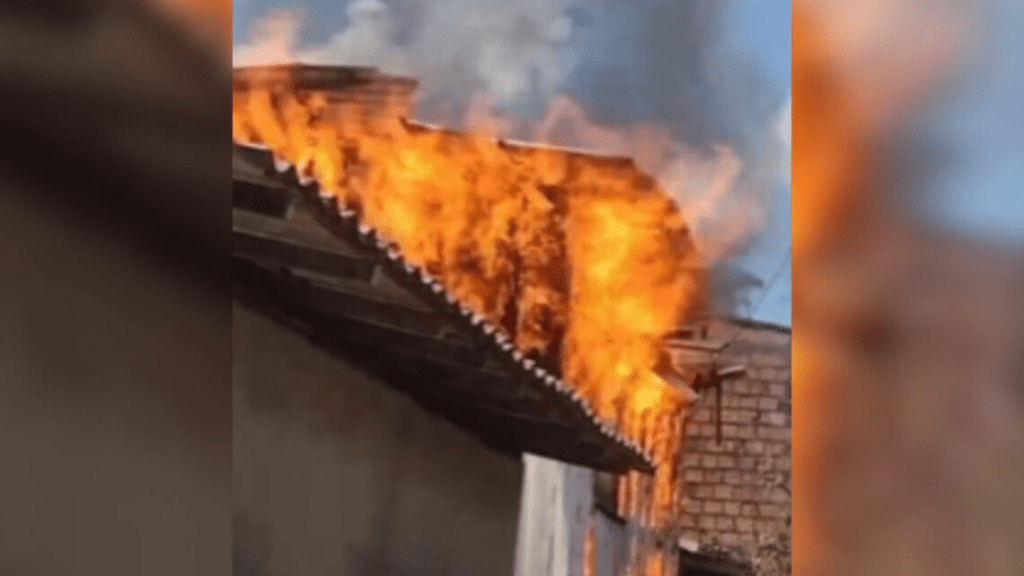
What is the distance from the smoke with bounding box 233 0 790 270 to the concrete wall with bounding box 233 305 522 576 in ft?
1.71

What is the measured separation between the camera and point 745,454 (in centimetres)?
234

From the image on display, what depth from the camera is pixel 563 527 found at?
2.37m

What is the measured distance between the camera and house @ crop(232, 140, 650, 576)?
2322mm

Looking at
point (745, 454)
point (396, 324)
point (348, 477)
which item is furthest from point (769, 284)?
point (348, 477)

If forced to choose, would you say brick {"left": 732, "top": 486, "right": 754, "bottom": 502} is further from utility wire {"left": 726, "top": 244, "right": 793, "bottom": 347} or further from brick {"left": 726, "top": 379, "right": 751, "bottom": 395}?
utility wire {"left": 726, "top": 244, "right": 793, "bottom": 347}

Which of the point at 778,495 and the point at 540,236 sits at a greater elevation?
the point at 540,236

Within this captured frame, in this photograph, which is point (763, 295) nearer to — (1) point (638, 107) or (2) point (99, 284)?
(1) point (638, 107)

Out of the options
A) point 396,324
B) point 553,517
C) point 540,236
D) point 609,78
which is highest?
point 609,78

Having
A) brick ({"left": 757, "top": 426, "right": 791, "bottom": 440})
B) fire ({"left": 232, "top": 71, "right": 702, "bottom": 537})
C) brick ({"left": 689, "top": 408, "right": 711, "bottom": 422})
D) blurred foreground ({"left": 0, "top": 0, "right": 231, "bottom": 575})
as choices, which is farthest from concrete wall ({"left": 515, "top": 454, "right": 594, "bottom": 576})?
blurred foreground ({"left": 0, "top": 0, "right": 231, "bottom": 575})

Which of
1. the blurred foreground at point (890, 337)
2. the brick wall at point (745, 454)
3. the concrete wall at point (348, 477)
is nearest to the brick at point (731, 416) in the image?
the brick wall at point (745, 454)

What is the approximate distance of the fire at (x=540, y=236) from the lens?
2.34 metres

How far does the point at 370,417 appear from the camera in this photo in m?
2.37

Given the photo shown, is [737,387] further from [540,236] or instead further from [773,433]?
[540,236]

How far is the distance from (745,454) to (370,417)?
0.68 meters
